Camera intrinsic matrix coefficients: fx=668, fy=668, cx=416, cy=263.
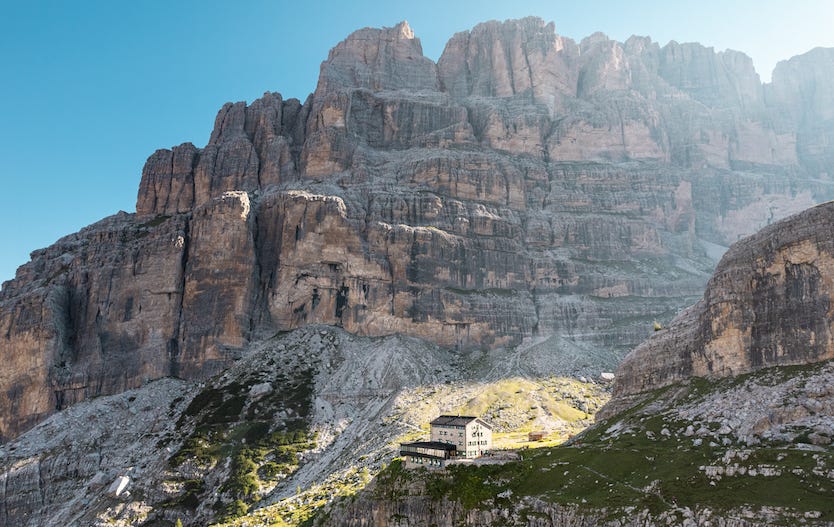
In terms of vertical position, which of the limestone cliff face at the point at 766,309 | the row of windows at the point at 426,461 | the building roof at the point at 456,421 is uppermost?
the limestone cliff face at the point at 766,309

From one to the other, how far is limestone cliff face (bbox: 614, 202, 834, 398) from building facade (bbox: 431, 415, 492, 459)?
1149 inches

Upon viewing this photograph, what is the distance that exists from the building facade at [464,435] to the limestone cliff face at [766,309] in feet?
95.7

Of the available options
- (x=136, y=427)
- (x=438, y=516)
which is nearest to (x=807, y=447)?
(x=438, y=516)

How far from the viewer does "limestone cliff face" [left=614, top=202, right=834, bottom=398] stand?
91125 millimetres

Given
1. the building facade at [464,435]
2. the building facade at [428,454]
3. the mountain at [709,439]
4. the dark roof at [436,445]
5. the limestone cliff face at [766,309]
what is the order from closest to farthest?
the mountain at [709,439] < the limestone cliff face at [766,309] < the building facade at [428,454] < the dark roof at [436,445] < the building facade at [464,435]

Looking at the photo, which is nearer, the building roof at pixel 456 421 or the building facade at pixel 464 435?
the building facade at pixel 464 435

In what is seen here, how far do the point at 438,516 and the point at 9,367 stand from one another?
532ft

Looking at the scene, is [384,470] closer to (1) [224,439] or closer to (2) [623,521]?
(2) [623,521]

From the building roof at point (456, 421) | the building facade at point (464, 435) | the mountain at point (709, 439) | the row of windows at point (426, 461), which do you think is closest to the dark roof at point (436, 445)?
the building facade at point (464, 435)

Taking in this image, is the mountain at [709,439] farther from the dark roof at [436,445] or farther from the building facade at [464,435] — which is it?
the building facade at [464,435]

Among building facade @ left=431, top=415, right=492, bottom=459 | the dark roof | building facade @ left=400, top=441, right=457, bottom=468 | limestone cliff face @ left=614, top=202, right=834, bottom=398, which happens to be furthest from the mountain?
building facade @ left=431, top=415, right=492, bottom=459

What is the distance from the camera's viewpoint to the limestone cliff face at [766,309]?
299ft

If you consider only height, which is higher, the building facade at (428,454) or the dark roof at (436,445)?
the dark roof at (436,445)

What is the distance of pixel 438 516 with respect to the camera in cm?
9675
